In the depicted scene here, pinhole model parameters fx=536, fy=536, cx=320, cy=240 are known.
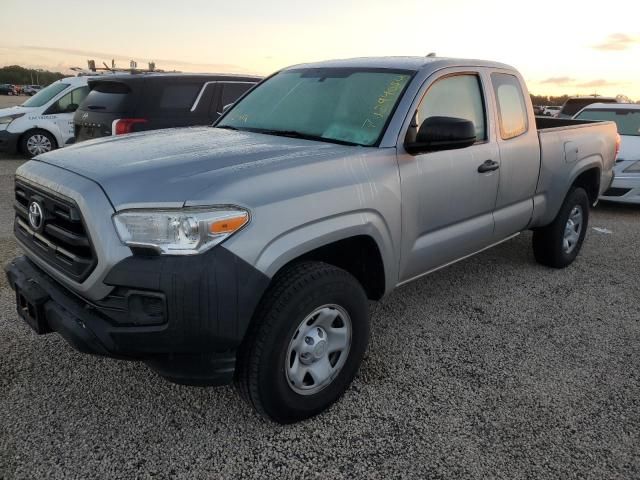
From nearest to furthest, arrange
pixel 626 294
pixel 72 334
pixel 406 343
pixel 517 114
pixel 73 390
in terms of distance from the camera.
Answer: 1. pixel 72 334
2. pixel 73 390
3. pixel 406 343
4. pixel 517 114
5. pixel 626 294

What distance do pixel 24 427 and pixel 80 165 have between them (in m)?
1.29

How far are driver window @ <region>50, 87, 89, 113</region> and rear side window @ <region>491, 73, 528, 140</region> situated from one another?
31.2 feet

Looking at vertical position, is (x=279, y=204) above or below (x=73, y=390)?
above

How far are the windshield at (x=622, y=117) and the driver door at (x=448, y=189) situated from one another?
20.3ft

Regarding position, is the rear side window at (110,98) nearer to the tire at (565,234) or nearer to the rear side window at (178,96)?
the rear side window at (178,96)

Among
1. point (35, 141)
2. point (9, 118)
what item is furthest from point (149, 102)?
point (9, 118)

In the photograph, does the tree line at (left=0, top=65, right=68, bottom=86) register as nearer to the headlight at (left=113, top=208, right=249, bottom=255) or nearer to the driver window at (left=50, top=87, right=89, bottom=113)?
the driver window at (left=50, top=87, right=89, bottom=113)

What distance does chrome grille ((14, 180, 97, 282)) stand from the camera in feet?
7.56

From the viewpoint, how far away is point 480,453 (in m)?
2.51

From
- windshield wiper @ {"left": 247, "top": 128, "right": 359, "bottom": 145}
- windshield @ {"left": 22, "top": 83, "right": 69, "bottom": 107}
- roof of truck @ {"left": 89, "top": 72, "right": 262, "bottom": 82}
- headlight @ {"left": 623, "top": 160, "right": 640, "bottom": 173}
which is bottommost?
headlight @ {"left": 623, "top": 160, "right": 640, "bottom": 173}

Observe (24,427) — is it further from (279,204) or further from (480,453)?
(480,453)

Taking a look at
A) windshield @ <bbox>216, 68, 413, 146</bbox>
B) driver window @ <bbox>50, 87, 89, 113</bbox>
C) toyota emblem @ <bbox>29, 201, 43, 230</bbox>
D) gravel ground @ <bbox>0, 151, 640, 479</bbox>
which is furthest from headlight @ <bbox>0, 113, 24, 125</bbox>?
toyota emblem @ <bbox>29, 201, 43, 230</bbox>

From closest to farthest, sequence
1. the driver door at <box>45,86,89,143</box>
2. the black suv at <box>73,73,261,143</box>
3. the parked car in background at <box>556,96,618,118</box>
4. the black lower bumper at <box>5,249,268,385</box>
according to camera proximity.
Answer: the black lower bumper at <box>5,249,268,385</box> < the black suv at <box>73,73,261,143</box> < the driver door at <box>45,86,89,143</box> < the parked car in background at <box>556,96,618,118</box>

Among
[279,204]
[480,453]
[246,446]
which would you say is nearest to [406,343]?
[480,453]
